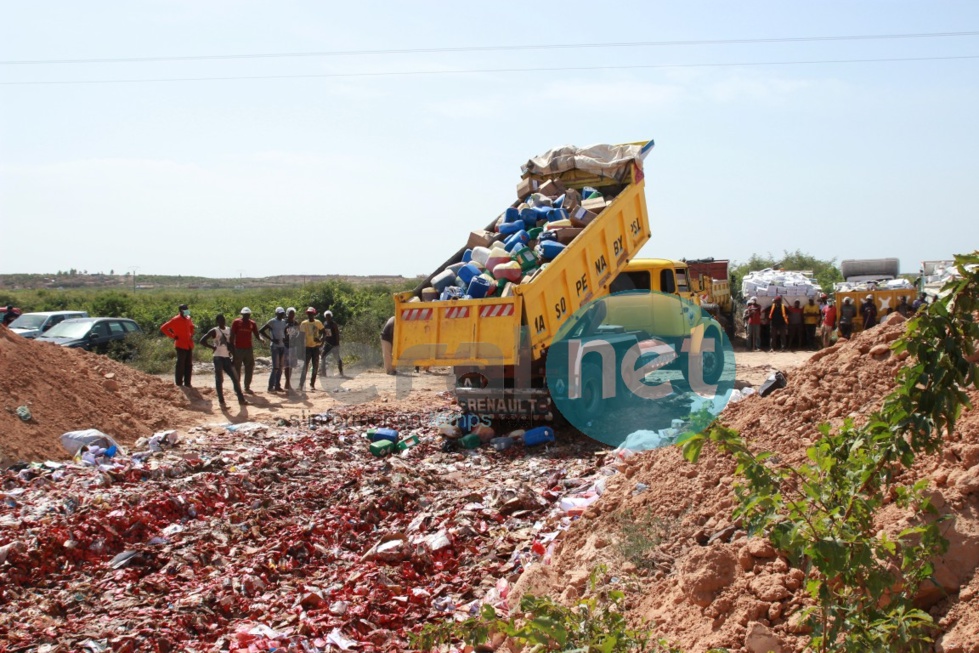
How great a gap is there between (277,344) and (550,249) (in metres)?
6.82

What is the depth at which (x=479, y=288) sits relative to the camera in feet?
33.1

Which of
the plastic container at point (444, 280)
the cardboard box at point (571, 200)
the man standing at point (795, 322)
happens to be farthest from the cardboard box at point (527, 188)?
the man standing at point (795, 322)

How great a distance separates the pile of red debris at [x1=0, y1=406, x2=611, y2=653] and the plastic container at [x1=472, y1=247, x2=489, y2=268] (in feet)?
8.47

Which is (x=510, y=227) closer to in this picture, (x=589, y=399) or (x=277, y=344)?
(x=589, y=399)

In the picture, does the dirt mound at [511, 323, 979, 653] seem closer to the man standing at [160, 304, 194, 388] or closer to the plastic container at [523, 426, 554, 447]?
the plastic container at [523, 426, 554, 447]

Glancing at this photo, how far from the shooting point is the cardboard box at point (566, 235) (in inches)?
416

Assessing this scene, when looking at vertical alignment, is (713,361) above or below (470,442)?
above

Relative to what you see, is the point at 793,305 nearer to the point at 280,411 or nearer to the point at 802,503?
the point at 280,411

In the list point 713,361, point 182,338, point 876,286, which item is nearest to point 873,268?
point 876,286

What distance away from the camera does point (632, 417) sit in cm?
1015

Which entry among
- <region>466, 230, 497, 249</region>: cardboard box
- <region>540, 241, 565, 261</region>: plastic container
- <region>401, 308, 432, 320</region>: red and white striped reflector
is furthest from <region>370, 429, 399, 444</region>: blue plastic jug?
<region>540, 241, 565, 261</region>: plastic container

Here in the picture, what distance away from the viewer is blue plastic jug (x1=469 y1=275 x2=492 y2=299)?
10.1 meters

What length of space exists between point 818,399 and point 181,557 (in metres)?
4.50

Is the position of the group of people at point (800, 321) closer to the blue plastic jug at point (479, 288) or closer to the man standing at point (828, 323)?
the man standing at point (828, 323)
